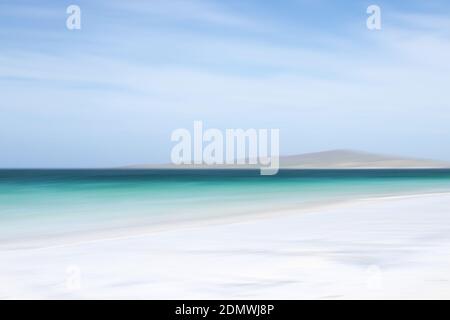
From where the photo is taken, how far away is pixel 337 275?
4.52 m

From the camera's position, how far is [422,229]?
7531 mm

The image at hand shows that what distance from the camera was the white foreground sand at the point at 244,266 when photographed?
399 cm

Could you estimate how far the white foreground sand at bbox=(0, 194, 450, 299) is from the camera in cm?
399

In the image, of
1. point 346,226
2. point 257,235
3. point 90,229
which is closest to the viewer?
point 257,235

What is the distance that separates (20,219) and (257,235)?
6907mm

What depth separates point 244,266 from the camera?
494cm
